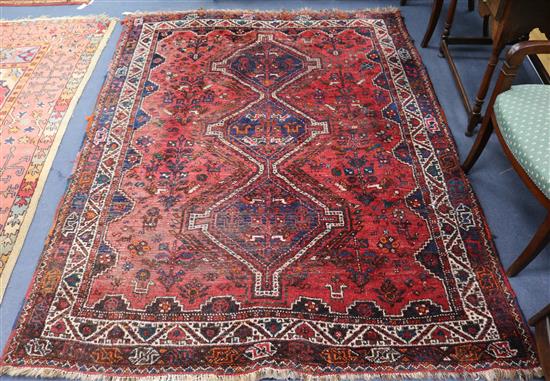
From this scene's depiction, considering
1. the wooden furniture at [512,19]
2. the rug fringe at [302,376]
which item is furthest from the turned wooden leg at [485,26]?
the rug fringe at [302,376]

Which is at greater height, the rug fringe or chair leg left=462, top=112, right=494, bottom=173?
chair leg left=462, top=112, right=494, bottom=173

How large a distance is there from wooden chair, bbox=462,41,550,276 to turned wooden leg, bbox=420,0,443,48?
1.19 m

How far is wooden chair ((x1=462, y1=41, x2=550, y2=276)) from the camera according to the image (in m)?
1.86

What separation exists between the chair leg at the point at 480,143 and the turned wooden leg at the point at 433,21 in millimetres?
1092

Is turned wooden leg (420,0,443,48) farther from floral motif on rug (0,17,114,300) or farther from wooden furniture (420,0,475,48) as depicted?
floral motif on rug (0,17,114,300)

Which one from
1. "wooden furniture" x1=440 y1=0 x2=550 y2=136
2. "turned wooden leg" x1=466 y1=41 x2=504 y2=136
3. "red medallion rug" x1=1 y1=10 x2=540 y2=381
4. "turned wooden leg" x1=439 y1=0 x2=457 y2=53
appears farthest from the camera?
"turned wooden leg" x1=439 y1=0 x2=457 y2=53

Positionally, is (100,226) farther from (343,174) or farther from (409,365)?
(409,365)

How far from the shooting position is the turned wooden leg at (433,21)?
3.12m

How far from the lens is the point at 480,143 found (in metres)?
2.37

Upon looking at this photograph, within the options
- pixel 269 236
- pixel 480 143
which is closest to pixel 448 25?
pixel 480 143

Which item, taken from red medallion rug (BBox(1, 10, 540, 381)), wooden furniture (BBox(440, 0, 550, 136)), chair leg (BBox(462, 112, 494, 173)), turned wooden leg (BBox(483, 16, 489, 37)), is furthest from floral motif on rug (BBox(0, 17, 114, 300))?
turned wooden leg (BBox(483, 16, 489, 37))

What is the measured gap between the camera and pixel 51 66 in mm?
3162

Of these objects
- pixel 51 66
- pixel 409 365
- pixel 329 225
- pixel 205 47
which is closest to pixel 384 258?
pixel 329 225

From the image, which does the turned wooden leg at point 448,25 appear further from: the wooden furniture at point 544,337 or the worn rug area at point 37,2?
the worn rug area at point 37,2
